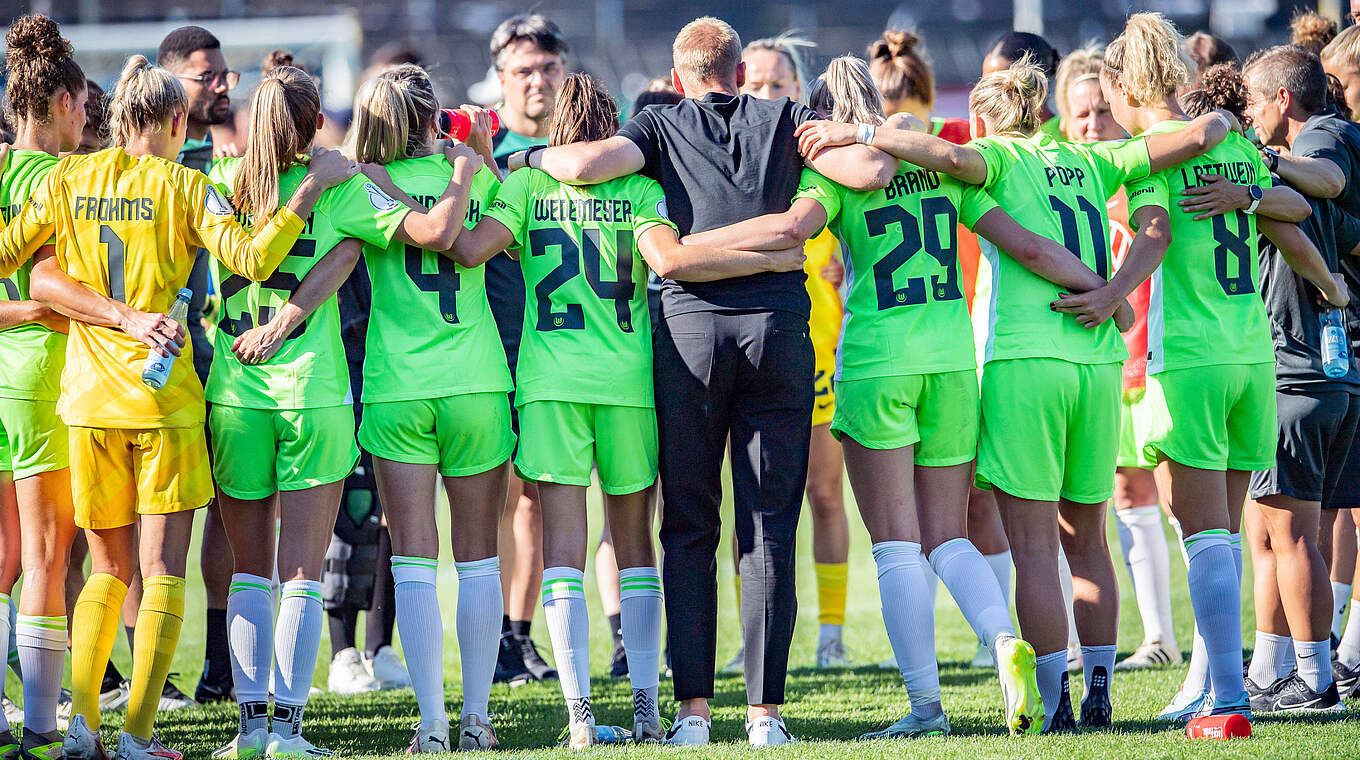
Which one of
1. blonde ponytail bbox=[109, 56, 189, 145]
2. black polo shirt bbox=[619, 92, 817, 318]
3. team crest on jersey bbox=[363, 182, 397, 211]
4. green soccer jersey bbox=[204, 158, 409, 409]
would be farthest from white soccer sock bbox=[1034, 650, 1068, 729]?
blonde ponytail bbox=[109, 56, 189, 145]

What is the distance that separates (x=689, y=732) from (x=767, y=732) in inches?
10.4

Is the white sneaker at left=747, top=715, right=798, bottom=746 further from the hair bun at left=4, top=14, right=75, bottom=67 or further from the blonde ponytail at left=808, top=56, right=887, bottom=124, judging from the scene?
the hair bun at left=4, top=14, right=75, bottom=67

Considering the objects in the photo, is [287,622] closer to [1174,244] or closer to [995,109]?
[995,109]

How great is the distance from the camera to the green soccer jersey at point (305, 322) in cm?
441

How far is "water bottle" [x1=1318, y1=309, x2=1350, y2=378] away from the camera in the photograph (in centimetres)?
509

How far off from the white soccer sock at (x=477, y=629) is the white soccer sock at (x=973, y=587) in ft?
5.06

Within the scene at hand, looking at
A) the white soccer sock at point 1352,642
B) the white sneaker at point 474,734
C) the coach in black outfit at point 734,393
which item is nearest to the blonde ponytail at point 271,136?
the coach in black outfit at point 734,393

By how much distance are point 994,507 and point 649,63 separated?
668 inches

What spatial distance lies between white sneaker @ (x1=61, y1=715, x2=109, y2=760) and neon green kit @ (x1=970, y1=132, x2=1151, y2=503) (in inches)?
122

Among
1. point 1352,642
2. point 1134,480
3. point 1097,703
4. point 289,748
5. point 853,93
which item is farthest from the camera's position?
point 1134,480

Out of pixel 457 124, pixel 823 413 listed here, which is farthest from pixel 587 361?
pixel 823 413

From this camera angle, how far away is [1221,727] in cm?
427

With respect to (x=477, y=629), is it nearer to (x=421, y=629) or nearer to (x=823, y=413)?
(x=421, y=629)

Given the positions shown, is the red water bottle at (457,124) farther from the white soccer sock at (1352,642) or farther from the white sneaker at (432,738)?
the white soccer sock at (1352,642)
